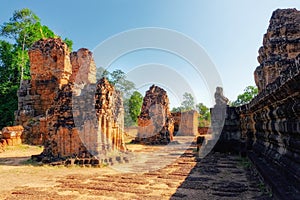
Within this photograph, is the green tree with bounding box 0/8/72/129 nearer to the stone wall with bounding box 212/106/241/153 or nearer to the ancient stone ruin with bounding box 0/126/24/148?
the ancient stone ruin with bounding box 0/126/24/148

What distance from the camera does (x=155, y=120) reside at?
1712 centimetres

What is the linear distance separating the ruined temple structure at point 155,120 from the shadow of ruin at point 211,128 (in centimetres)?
6

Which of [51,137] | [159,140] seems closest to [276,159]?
[51,137]

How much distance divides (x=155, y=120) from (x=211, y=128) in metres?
7.25

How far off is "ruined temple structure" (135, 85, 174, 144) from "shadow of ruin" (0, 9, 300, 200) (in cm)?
6

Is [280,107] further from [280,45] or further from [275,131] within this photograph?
[280,45]

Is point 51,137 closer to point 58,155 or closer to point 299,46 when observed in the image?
point 58,155

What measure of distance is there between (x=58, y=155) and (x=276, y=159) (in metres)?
6.34

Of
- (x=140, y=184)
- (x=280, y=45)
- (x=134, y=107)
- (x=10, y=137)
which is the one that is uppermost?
(x=134, y=107)

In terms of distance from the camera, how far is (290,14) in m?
6.04

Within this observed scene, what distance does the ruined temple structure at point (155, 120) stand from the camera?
54.4 feet

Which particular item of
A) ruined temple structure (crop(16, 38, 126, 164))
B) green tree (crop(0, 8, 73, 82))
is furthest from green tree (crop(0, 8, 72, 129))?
ruined temple structure (crop(16, 38, 126, 164))

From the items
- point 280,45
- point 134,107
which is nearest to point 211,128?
point 280,45

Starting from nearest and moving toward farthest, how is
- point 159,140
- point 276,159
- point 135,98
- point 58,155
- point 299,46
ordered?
point 276,159 → point 299,46 → point 58,155 → point 159,140 → point 135,98
